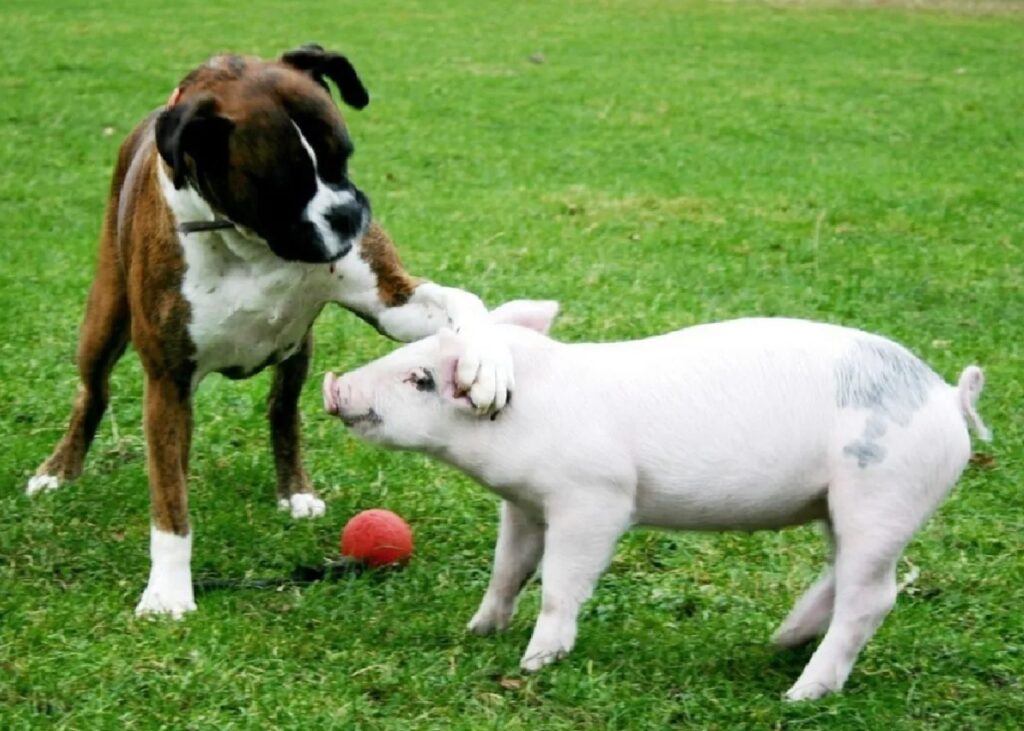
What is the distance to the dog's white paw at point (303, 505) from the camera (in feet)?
18.5

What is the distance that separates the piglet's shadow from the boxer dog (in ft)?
0.55

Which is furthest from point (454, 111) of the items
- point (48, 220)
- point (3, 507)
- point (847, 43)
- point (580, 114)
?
point (3, 507)

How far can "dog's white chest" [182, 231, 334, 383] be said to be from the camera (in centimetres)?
469

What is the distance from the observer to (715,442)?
13.6ft

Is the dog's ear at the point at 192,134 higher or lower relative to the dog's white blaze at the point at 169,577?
higher

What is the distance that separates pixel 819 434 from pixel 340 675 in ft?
4.37

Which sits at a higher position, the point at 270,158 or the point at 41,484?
the point at 270,158

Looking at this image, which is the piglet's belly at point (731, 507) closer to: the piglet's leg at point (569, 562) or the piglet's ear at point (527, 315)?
the piglet's leg at point (569, 562)

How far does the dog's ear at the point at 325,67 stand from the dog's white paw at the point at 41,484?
1762mm

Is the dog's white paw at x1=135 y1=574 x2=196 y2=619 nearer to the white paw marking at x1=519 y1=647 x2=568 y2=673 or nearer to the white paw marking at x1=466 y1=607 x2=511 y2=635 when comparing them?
the white paw marking at x1=466 y1=607 x2=511 y2=635

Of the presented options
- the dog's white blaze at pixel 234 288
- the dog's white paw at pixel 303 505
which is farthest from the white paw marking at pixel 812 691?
the dog's white paw at pixel 303 505

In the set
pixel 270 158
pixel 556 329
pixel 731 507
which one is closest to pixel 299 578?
pixel 270 158

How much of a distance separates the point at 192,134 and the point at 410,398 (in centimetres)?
89

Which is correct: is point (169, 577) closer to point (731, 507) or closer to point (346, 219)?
point (346, 219)
